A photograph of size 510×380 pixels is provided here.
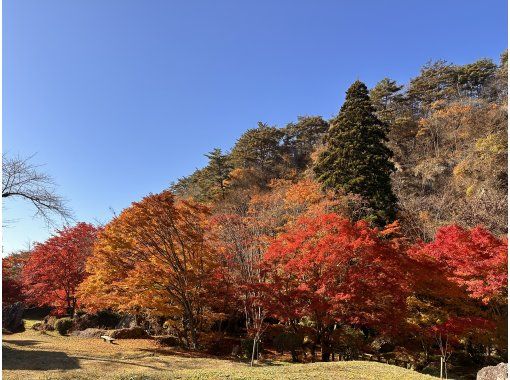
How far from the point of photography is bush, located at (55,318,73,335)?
70.3 ft

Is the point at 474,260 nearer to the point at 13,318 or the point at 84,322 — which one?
the point at 84,322

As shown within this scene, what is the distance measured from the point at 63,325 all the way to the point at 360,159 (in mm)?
22698

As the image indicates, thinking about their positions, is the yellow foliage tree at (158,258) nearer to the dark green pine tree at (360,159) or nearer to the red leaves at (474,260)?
the red leaves at (474,260)

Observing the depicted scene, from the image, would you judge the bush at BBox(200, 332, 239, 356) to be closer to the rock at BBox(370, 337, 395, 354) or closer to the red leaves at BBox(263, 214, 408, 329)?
the red leaves at BBox(263, 214, 408, 329)

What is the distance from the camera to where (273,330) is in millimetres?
18188

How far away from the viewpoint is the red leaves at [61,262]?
24609mm

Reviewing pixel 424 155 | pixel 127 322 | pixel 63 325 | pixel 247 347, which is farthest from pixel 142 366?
pixel 424 155

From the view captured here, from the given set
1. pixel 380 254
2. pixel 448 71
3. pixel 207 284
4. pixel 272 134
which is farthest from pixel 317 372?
pixel 448 71

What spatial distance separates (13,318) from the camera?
24141 mm

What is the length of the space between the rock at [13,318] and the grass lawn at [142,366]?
9547 mm

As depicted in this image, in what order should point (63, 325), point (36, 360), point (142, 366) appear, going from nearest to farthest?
point (36, 360) → point (142, 366) → point (63, 325)

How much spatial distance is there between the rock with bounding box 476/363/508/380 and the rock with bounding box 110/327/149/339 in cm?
1605

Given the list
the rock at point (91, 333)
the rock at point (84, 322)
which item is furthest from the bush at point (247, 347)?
the rock at point (84, 322)

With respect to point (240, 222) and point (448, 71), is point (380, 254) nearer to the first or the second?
Answer: point (240, 222)
